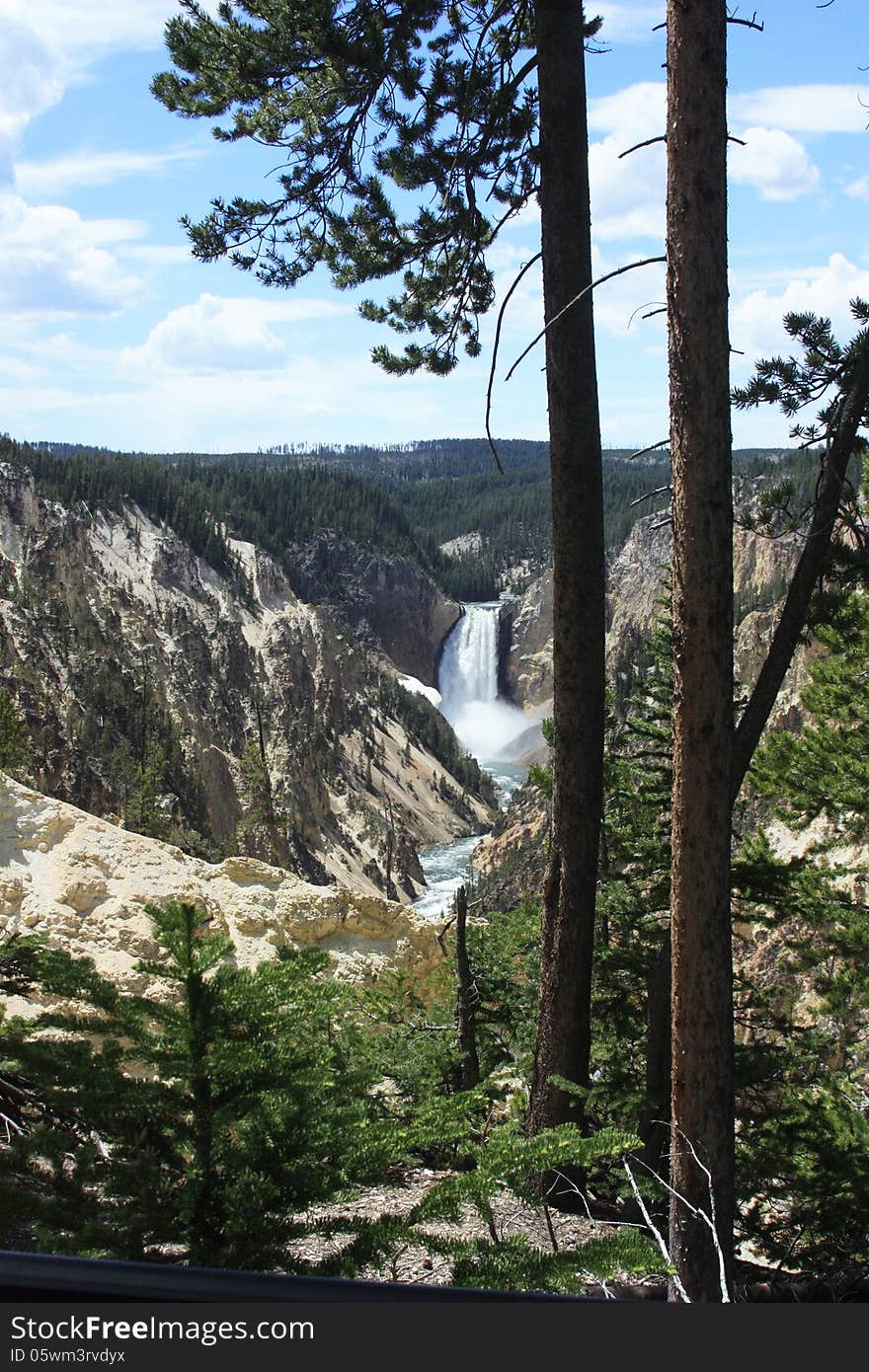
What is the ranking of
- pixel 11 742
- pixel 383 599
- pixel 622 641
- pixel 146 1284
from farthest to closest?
pixel 383 599 < pixel 622 641 < pixel 11 742 < pixel 146 1284

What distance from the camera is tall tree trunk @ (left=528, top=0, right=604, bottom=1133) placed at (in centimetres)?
553

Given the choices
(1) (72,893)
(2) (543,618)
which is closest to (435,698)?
(2) (543,618)

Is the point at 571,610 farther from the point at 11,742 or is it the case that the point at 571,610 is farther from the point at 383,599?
the point at 383,599

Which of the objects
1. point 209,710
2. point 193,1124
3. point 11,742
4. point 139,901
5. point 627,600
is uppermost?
point 193,1124

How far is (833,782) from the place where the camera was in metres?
9.30

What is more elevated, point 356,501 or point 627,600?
point 356,501

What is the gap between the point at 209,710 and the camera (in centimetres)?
5994

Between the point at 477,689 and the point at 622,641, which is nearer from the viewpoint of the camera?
the point at 622,641

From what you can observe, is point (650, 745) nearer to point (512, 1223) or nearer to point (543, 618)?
point (512, 1223)

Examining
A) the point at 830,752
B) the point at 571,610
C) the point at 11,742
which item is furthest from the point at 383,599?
the point at 571,610

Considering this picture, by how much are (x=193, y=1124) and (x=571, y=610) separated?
350cm

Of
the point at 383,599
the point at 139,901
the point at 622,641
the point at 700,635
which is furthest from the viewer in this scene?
the point at 383,599

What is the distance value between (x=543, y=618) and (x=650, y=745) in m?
105

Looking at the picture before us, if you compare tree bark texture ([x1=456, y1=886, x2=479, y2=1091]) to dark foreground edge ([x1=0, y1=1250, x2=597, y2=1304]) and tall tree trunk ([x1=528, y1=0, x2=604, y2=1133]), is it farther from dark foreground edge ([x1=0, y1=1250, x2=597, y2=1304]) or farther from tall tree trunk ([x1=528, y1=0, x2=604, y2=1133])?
dark foreground edge ([x1=0, y1=1250, x2=597, y2=1304])
